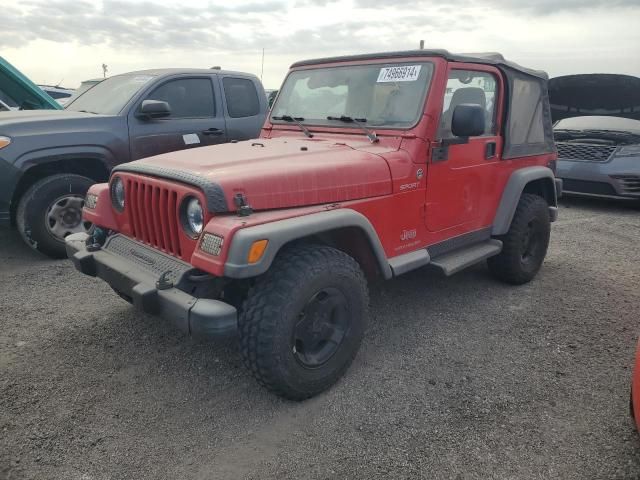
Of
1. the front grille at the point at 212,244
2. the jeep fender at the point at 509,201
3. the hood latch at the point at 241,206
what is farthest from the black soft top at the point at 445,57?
the front grille at the point at 212,244

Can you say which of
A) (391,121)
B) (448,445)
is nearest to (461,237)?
(391,121)

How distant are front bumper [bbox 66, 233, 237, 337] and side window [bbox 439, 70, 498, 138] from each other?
1.98 metres

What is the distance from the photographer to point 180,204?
2668mm

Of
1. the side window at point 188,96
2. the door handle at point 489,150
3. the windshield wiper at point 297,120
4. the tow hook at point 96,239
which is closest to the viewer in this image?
the tow hook at point 96,239

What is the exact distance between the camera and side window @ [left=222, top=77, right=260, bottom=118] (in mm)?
6016

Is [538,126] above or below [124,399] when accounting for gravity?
above

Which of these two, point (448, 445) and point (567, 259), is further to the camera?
point (567, 259)

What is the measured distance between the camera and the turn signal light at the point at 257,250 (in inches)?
93.2

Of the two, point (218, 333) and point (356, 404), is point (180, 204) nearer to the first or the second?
point (218, 333)

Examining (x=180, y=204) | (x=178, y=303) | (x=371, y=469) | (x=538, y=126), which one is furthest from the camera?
(x=538, y=126)

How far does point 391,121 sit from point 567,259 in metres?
3.09

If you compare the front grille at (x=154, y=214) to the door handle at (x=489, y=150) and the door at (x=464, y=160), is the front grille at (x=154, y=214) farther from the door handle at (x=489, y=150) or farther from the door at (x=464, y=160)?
the door handle at (x=489, y=150)

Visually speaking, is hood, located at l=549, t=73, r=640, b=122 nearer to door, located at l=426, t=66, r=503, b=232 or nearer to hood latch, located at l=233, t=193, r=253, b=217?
door, located at l=426, t=66, r=503, b=232

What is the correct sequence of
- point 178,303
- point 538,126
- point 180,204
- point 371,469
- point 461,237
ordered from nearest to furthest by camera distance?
point 371,469
point 178,303
point 180,204
point 461,237
point 538,126
